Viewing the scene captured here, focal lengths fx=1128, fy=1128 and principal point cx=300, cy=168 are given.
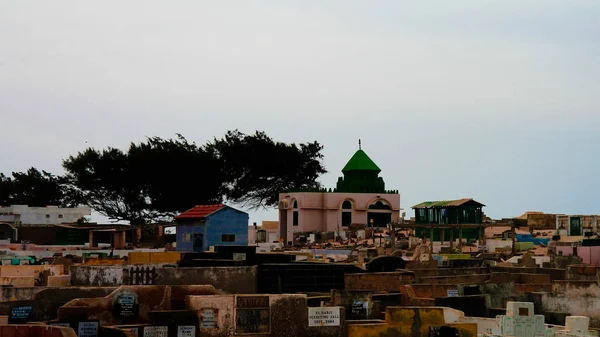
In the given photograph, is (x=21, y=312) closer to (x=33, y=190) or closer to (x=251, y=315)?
(x=251, y=315)

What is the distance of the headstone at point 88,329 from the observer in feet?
69.1

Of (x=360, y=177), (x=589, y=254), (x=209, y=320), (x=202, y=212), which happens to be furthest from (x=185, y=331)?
(x=360, y=177)

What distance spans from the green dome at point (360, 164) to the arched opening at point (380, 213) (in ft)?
14.5

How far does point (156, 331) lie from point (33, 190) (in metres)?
69.9

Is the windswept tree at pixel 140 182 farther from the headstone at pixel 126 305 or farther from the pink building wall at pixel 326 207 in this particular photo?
the headstone at pixel 126 305

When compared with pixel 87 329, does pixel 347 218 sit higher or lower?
higher

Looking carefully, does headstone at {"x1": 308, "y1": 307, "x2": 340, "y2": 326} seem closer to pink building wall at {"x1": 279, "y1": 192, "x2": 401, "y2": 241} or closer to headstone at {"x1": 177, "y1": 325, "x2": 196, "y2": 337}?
headstone at {"x1": 177, "y1": 325, "x2": 196, "y2": 337}

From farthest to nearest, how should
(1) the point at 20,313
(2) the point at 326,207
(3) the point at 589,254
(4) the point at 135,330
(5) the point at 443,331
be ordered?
(2) the point at 326,207, (3) the point at 589,254, (1) the point at 20,313, (5) the point at 443,331, (4) the point at 135,330

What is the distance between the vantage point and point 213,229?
48.5 metres

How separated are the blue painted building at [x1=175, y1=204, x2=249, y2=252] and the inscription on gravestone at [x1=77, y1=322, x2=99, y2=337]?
26.4m

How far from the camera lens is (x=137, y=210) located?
276ft

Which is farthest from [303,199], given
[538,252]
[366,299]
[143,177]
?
[366,299]

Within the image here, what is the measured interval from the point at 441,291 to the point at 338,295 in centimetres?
504

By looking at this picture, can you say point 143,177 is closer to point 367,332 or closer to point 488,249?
point 488,249
